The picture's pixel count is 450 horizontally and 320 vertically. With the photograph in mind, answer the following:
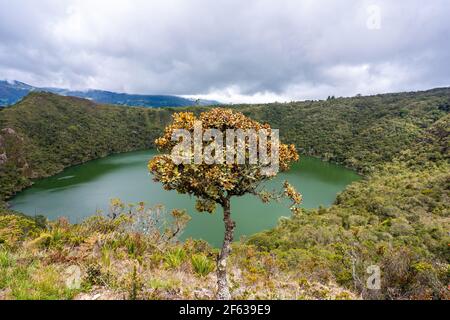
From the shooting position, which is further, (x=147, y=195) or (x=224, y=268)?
(x=147, y=195)

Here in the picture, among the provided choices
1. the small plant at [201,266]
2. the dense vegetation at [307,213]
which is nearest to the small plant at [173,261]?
the dense vegetation at [307,213]

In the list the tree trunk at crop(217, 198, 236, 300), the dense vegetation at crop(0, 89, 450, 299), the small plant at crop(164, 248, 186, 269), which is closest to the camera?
the tree trunk at crop(217, 198, 236, 300)

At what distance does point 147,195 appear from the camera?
51250 millimetres

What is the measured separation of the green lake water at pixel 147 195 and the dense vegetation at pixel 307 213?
442 cm

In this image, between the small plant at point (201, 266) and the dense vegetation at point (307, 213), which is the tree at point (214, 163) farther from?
the dense vegetation at point (307, 213)

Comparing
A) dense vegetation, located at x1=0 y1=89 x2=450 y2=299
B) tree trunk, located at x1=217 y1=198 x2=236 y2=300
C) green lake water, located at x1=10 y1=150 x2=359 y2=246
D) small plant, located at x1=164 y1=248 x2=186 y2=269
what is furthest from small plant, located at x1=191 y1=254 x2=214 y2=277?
green lake water, located at x1=10 y1=150 x2=359 y2=246

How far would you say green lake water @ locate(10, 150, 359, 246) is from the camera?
36.7 meters

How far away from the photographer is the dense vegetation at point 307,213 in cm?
595

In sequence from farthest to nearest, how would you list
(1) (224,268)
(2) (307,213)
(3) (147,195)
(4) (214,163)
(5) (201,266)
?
(3) (147,195) < (2) (307,213) < (5) (201,266) < (1) (224,268) < (4) (214,163)

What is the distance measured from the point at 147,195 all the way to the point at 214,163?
49.5 m

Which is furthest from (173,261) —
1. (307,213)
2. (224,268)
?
(307,213)

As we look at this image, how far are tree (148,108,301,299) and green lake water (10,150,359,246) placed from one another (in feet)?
67.9

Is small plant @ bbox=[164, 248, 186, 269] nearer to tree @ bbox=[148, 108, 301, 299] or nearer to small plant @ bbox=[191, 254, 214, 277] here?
small plant @ bbox=[191, 254, 214, 277]

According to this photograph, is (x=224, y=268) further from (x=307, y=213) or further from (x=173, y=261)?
(x=307, y=213)
